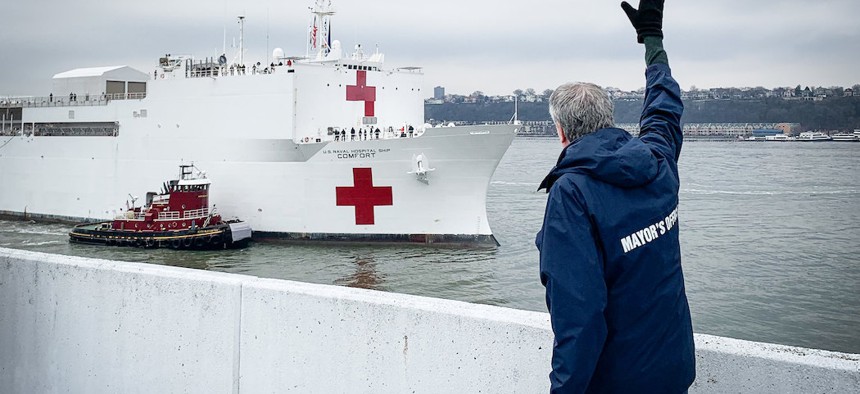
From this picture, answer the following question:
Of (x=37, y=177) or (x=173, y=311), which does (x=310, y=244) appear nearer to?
(x=37, y=177)

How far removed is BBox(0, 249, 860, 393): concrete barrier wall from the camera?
1362 mm

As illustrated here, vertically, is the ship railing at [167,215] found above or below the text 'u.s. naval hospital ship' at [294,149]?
below

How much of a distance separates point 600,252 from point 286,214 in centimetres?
1149

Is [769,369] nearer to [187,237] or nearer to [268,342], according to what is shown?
[268,342]

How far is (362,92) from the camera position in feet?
43.9

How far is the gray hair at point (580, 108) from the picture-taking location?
3.79 feet

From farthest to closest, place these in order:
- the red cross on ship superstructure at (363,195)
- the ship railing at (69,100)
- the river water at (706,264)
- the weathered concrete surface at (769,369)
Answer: the ship railing at (69,100) → the red cross on ship superstructure at (363,195) → the river water at (706,264) → the weathered concrete surface at (769,369)

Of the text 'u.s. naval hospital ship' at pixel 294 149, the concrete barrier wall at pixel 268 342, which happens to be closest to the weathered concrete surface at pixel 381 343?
the concrete barrier wall at pixel 268 342

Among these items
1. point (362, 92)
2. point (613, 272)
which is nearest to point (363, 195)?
point (362, 92)

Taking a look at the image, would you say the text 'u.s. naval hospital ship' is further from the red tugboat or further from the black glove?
the black glove

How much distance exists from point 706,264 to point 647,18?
1033 cm

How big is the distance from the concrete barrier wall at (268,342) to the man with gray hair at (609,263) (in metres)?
0.31

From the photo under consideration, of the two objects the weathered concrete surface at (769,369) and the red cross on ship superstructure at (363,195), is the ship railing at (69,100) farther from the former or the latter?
the weathered concrete surface at (769,369)

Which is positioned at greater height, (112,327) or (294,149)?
(294,149)
